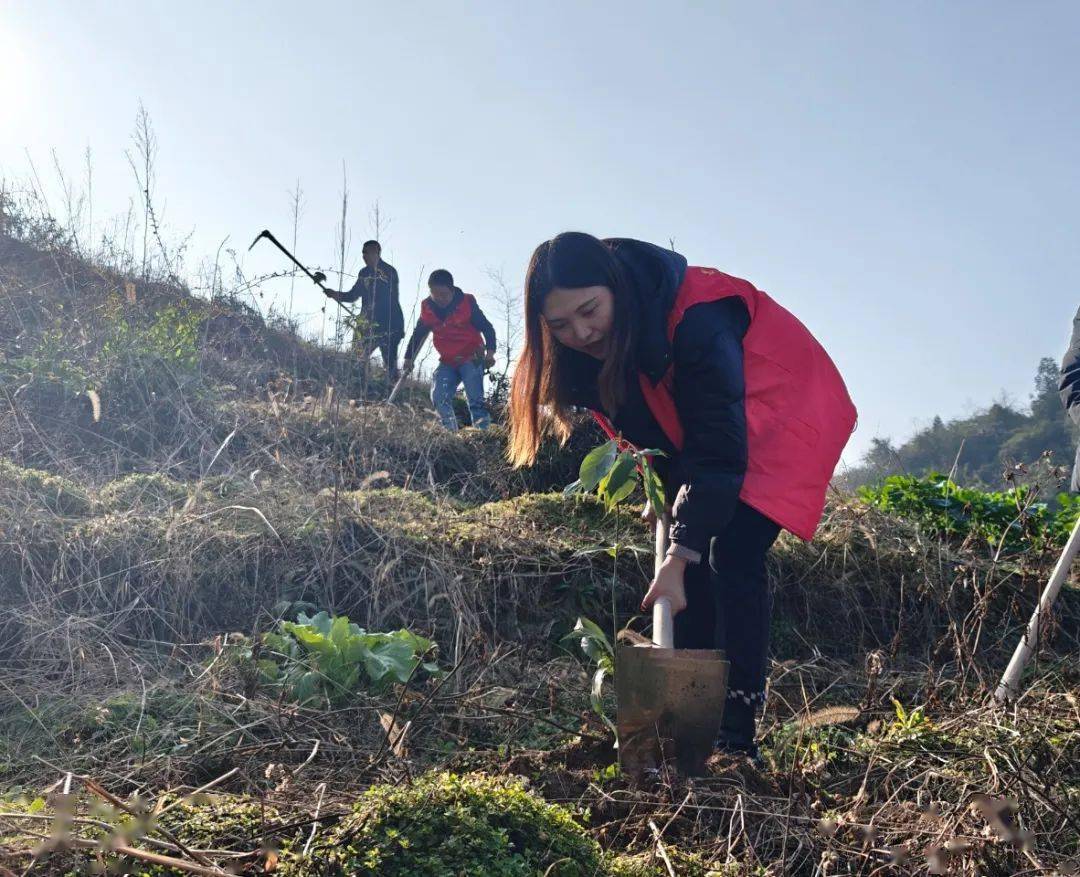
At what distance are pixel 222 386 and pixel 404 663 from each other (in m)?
4.81

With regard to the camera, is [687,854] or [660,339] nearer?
[687,854]

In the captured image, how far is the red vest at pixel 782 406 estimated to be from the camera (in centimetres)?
263

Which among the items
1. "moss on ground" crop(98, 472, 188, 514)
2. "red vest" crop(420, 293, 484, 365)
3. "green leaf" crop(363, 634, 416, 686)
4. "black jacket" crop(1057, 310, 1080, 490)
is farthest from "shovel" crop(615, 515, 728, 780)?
"red vest" crop(420, 293, 484, 365)

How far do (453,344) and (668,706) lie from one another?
6.40 meters

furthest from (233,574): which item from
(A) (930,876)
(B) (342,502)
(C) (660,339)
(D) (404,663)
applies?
(A) (930,876)

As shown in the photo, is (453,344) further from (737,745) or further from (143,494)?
(737,745)

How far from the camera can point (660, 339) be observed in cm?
261

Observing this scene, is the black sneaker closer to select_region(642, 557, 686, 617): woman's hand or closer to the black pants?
the black pants

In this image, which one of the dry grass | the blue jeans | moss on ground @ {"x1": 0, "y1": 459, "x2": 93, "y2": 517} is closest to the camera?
the dry grass

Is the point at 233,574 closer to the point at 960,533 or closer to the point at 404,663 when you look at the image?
the point at 404,663

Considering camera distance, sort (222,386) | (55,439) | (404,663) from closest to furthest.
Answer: (404,663) < (55,439) < (222,386)

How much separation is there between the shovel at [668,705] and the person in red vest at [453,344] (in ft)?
20.0

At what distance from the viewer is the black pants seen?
2686mm

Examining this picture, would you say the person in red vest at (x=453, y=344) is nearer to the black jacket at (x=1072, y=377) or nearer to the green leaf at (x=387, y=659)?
the green leaf at (x=387, y=659)
